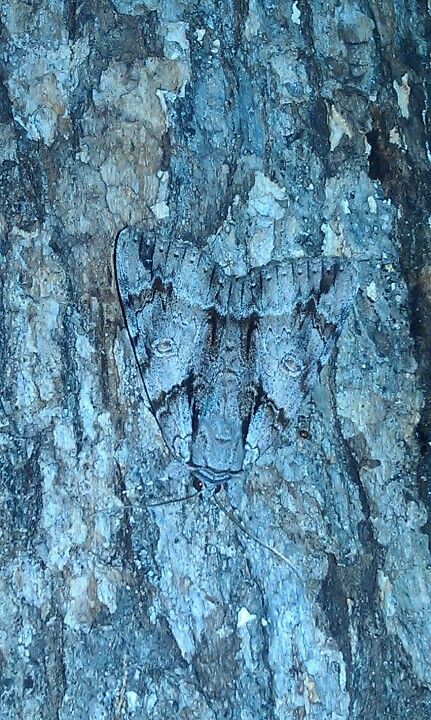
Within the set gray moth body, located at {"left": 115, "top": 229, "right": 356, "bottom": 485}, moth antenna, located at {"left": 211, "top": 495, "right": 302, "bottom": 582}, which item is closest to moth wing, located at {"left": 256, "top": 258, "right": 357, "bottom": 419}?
gray moth body, located at {"left": 115, "top": 229, "right": 356, "bottom": 485}

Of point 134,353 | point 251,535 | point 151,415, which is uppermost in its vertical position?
point 134,353

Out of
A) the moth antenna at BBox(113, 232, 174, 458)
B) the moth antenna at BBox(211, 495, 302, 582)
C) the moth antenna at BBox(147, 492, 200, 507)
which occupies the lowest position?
the moth antenna at BBox(211, 495, 302, 582)

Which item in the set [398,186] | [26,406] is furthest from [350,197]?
[26,406]

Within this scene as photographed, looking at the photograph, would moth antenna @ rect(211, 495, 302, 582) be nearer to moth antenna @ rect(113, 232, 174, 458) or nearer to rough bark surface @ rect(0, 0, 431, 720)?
rough bark surface @ rect(0, 0, 431, 720)

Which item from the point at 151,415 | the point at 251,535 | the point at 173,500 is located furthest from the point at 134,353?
the point at 251,535

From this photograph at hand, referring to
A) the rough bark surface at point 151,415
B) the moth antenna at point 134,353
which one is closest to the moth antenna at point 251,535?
the rough bark surface at point 151,415

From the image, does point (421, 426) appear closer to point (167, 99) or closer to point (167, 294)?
point (167, 294)

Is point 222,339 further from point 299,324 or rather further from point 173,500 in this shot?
point 173,500
